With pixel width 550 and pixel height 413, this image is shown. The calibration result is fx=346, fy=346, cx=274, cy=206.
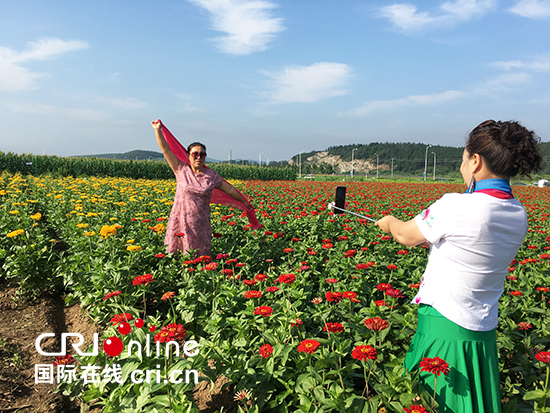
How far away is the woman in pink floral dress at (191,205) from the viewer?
14.5 ft

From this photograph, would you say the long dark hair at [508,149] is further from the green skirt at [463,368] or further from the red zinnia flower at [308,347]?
the red zinnia flower at [308,347]

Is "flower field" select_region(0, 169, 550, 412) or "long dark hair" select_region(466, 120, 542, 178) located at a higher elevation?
"long dark hair" select_region(466, 120, 542, 178)

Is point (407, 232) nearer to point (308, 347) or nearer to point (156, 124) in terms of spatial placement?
point (308, 347)

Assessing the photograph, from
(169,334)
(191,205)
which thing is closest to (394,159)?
(191,205)

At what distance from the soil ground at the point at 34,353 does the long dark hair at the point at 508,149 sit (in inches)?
87.8

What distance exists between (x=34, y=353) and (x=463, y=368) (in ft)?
11.8

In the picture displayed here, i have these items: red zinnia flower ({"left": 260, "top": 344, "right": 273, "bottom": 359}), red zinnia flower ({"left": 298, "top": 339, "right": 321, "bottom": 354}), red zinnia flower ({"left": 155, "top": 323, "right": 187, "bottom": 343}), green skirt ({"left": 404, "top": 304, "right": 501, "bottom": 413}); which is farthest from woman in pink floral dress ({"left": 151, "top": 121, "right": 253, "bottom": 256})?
green skirt ({"left": 404, "top": 304, "right": 501, "bottom": 413})

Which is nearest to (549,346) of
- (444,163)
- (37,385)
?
(37,385)

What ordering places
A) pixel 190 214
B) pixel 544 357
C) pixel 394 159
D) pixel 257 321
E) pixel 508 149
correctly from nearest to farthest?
pixel 508 149 < pixel 544 357 < pixel 257 321 < pixel 190 214 < pixel 394 159

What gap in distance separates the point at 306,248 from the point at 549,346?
2752 mm

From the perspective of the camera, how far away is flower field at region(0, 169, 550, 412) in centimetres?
196

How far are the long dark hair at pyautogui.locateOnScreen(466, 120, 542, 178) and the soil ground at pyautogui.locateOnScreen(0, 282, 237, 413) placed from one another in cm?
223

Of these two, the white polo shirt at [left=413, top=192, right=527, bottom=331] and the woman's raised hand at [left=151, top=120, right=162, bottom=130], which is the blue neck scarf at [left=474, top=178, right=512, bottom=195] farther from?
the woman's raised hand at [left=151, top=120, right=162, bottom=130]

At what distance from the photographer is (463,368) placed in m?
1.68
